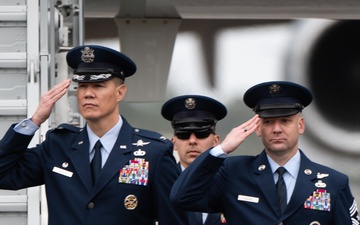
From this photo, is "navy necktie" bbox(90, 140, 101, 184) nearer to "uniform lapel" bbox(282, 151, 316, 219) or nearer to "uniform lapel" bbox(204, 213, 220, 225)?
"uniform lapel" bbox(282, 151, 316, 219)

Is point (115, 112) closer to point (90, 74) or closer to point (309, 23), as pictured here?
point (90, 74)

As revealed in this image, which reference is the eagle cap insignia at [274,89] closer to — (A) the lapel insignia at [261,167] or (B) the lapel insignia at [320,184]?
(A) the lapel insignia at [261,167]

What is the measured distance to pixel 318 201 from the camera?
4859 millimetres

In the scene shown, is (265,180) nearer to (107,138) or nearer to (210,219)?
(107,138)

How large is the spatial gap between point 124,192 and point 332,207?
0.88 m

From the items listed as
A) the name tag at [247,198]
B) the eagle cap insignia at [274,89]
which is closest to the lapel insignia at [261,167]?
the name tag at [247,198]

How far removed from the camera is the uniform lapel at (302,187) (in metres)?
4.82

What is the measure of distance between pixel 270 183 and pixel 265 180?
0.03 meters

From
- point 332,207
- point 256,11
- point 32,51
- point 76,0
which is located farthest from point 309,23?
point 332,207

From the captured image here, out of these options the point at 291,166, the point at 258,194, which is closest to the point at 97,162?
the point at 258,194

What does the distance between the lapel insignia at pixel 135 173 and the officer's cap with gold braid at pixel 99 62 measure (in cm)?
38

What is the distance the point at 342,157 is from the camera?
8.20 metres

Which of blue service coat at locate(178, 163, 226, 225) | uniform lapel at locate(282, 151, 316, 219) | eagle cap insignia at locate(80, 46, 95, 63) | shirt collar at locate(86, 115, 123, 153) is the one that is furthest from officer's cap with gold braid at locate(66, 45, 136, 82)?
blue service coat at locate(178, 163, 226, 225)

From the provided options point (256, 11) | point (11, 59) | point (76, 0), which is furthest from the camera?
point (256, 11)
